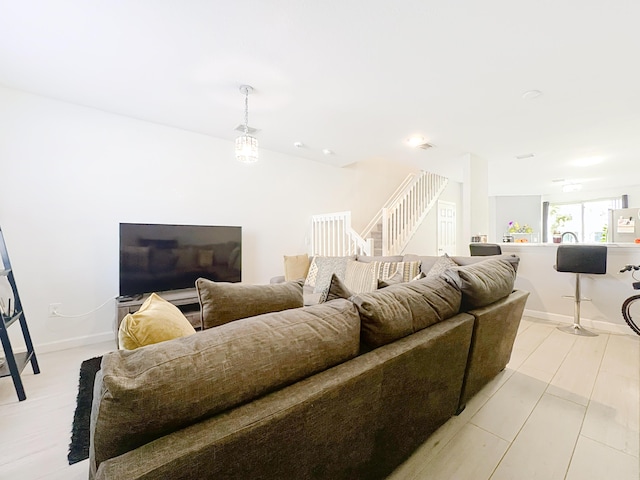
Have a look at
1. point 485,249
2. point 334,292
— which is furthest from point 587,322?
point 334,292

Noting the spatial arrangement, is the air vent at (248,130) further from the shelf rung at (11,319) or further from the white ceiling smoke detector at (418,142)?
the shelf rung at (11,319)

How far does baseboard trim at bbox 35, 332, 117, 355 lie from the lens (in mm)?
2652

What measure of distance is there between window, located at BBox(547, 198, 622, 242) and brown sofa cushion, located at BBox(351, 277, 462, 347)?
819cm

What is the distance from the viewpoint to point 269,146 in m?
3.99

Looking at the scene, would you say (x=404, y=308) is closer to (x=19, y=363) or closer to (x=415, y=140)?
(x=19, y=363)

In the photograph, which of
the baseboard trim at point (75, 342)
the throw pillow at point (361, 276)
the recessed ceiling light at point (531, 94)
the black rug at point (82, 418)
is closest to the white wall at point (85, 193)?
the baseboard trim at point (75, 342)

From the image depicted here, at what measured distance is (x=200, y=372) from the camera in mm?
689

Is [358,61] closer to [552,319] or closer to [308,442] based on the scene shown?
[308,442]

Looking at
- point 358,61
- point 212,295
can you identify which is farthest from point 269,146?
point 212,295

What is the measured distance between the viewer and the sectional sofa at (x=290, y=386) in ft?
1.99

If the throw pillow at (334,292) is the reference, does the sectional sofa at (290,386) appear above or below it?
below

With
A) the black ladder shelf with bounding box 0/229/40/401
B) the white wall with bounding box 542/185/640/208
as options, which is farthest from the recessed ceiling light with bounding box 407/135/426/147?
the white wall with bounding box 542/185/640/208

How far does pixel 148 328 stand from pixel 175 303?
212cm

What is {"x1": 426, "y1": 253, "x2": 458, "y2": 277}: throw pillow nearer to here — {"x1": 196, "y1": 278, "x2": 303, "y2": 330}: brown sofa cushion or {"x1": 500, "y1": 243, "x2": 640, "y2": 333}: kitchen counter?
{"x1": 196, "y1": 278, "x2": 303, "y2": 330}: brown sofa cushion
